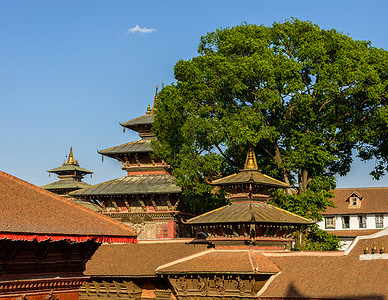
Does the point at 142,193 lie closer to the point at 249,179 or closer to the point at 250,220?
the point at 249,179

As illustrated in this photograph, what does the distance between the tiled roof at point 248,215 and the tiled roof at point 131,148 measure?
15.7 m

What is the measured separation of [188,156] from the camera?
3219cm

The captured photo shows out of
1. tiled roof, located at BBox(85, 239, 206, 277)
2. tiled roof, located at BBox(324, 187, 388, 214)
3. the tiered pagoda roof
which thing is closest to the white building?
tiled roof, located at BBox(324, 187, 388, 214)

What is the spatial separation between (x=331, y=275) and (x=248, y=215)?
14.2ft

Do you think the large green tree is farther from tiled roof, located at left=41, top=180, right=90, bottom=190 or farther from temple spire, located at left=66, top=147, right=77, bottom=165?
temple spire, located at left=66, top=147, right=77, bottom=165

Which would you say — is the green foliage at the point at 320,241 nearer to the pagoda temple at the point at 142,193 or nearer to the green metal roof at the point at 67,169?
the pagoda temple at the point at 142,193

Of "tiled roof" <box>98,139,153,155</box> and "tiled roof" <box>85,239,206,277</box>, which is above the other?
"tiled roof" <box>98,139,153,155</box>

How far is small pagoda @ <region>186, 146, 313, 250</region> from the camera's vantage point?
23.8 m

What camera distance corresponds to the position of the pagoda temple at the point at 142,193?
124 ft

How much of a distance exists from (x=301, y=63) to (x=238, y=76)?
12.8ft

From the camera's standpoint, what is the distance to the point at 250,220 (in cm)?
2305

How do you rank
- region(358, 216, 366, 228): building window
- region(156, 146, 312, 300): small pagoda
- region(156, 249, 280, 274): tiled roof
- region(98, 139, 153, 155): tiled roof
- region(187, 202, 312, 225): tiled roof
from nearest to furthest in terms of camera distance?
region(156, 249, 280, 274): tiled roof < region(156, 146, 312, 300): small pagoda < region(187, 202, 312, 225): tiled roof < region(98, 139, 153, 155): tiled roof < region(358, 216, 366, 228): building window

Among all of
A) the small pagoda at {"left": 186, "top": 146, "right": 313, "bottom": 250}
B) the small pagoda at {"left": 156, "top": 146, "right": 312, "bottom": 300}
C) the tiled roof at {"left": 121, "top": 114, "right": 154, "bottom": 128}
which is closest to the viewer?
the small pagoda at {"left": 156, "top": 146, "right": 312, "bottom": 300}

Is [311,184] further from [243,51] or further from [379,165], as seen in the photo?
[243,51]
